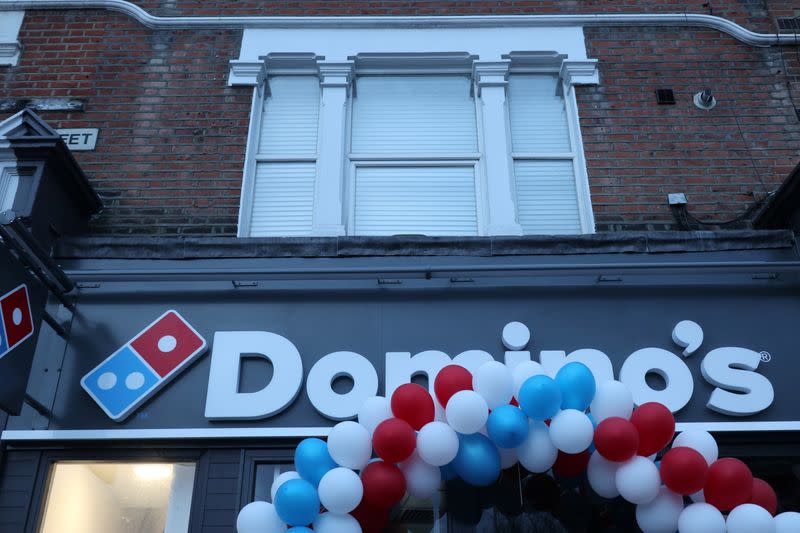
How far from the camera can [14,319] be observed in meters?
4.87

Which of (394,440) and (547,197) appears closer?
(394,440)

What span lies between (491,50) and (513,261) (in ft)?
7.58

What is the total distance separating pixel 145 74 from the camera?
23.0 ft

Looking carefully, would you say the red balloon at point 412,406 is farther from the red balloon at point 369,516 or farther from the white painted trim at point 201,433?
the white painted trim at point 201,433

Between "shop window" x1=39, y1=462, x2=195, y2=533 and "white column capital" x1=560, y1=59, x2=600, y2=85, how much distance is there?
4.42m

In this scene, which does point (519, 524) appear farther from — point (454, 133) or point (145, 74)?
point (145, 74)

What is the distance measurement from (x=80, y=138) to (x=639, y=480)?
16.5 ft

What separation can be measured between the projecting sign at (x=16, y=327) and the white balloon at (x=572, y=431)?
310 centimetres

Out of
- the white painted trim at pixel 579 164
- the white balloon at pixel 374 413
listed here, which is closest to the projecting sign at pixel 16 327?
the white balloon at pixel 374 413

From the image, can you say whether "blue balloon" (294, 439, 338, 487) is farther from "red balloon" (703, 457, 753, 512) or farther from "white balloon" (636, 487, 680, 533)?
"red balloon" (703, 457, 753, 512)

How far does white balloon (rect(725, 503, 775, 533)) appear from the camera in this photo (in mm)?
4027

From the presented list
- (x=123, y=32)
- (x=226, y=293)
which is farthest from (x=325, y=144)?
(x=123, y=32)

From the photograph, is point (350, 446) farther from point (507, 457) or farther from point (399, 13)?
point (399, 13)

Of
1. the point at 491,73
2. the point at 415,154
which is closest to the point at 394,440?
the point at 415,154
